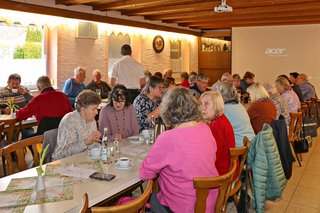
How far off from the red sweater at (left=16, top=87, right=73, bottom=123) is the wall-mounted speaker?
112 inches

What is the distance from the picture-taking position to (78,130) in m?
2.85

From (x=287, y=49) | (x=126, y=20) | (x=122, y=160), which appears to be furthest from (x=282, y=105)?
(x=287, y=49)

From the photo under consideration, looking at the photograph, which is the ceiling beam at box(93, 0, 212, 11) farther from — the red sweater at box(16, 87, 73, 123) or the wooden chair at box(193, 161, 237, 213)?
the wooden chair at box(193, 161, 237, 213)

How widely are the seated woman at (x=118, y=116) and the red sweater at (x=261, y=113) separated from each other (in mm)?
1474

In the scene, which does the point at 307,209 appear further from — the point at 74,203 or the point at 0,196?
the point at 0,196

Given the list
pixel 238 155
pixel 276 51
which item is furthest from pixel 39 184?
pixel 276 51

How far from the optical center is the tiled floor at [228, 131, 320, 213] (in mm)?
3545

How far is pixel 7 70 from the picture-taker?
5902 millimetres

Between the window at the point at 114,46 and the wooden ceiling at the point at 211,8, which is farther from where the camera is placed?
the window at the point at 114,46

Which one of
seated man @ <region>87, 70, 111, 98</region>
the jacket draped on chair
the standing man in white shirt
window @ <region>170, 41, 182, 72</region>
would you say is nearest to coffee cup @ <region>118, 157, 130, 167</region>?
the jacket draped on chair

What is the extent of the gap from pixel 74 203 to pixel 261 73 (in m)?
9.28

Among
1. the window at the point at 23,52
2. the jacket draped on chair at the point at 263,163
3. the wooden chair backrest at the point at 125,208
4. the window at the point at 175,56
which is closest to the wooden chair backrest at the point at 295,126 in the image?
the jacket draped on chair at the point at 263,163

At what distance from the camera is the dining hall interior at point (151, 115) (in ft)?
6.63

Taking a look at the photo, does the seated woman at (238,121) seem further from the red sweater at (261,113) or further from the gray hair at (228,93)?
the red sweater at (261,113)
